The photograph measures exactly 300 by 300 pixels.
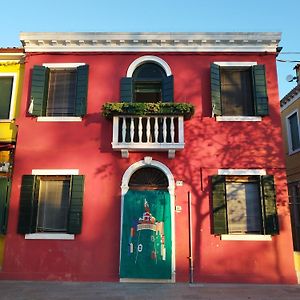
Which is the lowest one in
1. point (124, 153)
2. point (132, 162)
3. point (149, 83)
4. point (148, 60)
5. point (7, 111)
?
point (132, 162)

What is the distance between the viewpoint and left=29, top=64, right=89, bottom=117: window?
10352mm

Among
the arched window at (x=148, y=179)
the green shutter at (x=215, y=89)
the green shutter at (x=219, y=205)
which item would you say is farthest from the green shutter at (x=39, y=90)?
the green shutter at (x=219, y=205)

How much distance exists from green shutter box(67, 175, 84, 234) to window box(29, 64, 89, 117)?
2.05m

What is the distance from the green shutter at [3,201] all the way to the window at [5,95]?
212 cm

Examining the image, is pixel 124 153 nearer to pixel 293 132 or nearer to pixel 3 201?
pixel 3 201

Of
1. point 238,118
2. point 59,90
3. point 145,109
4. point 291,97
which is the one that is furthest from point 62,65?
point 291,97

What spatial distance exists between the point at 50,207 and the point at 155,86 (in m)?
4.88

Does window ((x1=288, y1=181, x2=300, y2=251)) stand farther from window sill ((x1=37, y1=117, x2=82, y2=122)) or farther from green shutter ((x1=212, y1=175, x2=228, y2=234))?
window sill ((x1=37, y1=117, x2=82, y2=122))

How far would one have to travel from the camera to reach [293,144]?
15086mm

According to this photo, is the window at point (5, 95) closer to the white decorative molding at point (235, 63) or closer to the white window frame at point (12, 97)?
the white window frame at point (12, 97)

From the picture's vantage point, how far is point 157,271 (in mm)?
9227

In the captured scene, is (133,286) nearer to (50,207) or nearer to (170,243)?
(170,243)

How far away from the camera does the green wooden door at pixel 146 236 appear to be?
30.3 feet

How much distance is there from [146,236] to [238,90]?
5.30 meters
